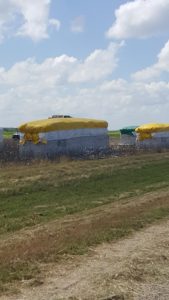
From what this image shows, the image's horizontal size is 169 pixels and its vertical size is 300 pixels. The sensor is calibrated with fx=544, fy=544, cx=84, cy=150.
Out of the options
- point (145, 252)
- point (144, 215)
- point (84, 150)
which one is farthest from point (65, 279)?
point (84, 150)

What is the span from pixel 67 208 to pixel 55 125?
25.1 metres

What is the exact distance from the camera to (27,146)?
40.2 meters

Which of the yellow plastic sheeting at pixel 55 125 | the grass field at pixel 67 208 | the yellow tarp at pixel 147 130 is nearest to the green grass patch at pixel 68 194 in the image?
the grass field at pixel 67 208

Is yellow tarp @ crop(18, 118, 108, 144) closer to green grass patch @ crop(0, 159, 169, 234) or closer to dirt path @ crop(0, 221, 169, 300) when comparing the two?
green grass patch @ crop(0, 159, 169, 234)

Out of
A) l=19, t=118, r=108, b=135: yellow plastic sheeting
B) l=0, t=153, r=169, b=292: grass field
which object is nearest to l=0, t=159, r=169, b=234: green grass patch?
l=0, t=153, r=169, b=292: grass field

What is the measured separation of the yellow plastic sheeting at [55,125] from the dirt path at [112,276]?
3024 cm

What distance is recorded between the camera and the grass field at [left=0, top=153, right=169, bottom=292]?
10328 mm

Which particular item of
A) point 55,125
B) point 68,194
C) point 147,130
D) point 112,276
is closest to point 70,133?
point 55,125

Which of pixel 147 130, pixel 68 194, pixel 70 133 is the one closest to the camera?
pixel 68 194

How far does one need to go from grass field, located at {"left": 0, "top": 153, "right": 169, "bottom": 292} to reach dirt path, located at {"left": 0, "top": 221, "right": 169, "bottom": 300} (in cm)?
41

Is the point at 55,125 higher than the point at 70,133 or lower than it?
higher

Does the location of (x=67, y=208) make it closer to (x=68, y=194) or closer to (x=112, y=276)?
(x=68, y=194)

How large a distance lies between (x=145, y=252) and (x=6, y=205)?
29.2 ft

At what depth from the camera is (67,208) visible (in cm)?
1738
